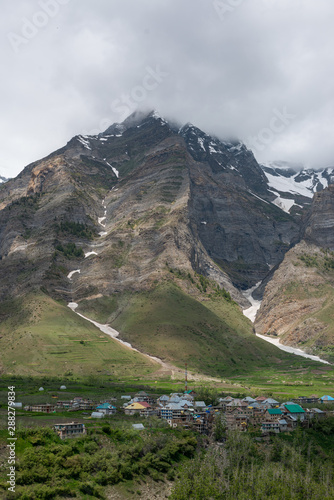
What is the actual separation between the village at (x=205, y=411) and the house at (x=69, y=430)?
494 inches

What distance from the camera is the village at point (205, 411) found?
92.6 meters

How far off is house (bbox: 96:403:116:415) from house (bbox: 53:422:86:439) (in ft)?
68.7

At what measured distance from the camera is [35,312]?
197 meters

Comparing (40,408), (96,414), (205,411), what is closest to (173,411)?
(205,411)

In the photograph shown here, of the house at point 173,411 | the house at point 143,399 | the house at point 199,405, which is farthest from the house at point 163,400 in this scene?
the house at point 173,411

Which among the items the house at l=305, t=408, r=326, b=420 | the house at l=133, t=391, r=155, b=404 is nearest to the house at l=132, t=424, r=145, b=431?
the house at l=133, t=391, r=155, b=404

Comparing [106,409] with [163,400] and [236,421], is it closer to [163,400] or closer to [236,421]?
[163,400]

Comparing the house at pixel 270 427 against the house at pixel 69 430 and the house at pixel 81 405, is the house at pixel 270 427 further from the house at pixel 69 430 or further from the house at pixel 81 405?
the house at pixel 69 430

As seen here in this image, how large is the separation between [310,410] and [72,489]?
200 feet

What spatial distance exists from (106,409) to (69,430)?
24417 mm

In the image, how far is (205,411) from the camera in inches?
3984

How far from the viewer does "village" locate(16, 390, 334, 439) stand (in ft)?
304

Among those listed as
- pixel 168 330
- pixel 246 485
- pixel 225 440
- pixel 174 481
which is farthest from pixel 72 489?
pixel 168 330

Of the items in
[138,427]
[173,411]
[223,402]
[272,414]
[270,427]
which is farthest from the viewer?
[223,402]
